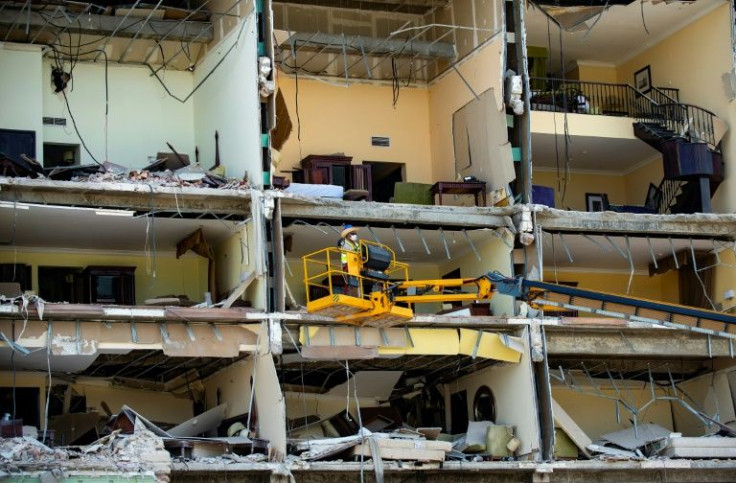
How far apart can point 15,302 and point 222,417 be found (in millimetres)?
6472

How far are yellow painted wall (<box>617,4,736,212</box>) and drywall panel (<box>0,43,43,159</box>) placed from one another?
1782 cm

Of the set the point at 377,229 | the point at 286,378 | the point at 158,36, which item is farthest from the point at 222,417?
the point at 158,36

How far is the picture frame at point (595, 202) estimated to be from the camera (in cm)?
4828

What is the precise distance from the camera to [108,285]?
43.0 m

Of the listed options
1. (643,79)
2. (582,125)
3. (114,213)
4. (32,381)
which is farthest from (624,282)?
(32,381)

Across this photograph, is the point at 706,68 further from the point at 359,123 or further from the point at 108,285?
the point at 108,285

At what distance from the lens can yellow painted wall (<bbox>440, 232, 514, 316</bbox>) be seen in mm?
43469

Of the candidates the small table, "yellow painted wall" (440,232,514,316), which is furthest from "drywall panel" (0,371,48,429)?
"yellow painted wall" (440,232,514,316)

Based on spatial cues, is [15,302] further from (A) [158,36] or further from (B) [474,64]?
(B) [474,64]

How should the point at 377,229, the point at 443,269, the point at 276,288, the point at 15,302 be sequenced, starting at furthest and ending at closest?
1. the point at 443,269
2. the point at 377,229
3. the point at 276,288
4. the point at 15,302

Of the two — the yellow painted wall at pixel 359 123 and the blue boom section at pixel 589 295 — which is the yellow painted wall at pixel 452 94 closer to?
the yellow painted wall at pixel 359 123

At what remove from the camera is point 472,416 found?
146 ft

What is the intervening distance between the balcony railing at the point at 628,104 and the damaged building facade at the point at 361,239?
4.7 inches

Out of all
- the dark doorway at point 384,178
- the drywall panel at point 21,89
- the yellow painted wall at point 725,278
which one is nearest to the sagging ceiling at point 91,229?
the drywall panel at point 21,89
